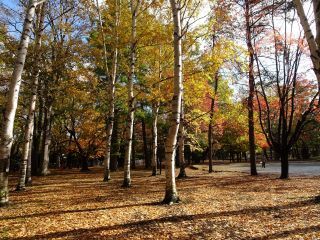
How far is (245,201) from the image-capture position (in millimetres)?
8711

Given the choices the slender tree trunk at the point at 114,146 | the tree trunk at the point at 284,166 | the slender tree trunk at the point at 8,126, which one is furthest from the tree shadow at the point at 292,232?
the slender tree trunk at the point at 114,146

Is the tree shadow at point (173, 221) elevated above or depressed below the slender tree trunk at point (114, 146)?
below

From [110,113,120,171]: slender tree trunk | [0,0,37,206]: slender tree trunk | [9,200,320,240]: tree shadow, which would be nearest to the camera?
[9,200,320,240]: tree shadow

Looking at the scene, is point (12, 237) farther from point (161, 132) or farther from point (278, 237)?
point (161, 132)

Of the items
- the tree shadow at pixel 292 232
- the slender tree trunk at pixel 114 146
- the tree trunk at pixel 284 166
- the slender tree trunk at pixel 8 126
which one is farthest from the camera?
the slender tree trunk at pixel 114 146

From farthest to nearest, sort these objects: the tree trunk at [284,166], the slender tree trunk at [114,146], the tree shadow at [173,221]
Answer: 1. the slender tree trunk at [114,146]
2. the tree trunk at [284,166]
3. the tree shadow at [173,221]

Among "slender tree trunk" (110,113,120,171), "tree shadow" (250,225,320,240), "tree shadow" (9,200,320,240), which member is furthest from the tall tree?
"slender tree trunk" (110,113,120,171)

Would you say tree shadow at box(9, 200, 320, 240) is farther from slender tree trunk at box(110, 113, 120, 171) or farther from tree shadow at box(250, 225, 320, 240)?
slender tree trunk at box(110, 113, 120, 171)

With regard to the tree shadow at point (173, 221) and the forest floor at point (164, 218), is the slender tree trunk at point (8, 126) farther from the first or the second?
the tree shadow at point (173, 221)

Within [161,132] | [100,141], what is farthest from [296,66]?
[100,141]

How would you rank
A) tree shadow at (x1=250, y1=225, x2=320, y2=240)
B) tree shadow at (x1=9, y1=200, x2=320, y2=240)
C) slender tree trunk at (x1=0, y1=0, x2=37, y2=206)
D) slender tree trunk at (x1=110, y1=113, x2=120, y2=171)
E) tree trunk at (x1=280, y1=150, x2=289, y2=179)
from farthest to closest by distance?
slender tree trunk at (x1=110, y1=113, x2=120, y2=171) < tree trunk at (x1=280, y1=150, x2=289, y2=179) < slender tree trunk at (x1=0, y1=0, x2=37, y2=206) < tree shadow at (x1=9, y1=200, x2=320, y2=240) < tree shadow at (x1=250, y1=225, x2=320, y2=240)

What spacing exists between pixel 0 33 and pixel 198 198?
10052 mm

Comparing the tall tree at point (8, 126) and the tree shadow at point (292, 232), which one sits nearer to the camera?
the tree shadow at point (292, 232)

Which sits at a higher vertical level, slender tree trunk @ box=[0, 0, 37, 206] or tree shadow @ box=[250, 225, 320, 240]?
slender tree trunk @ box=[0, 0, 37, 206]
